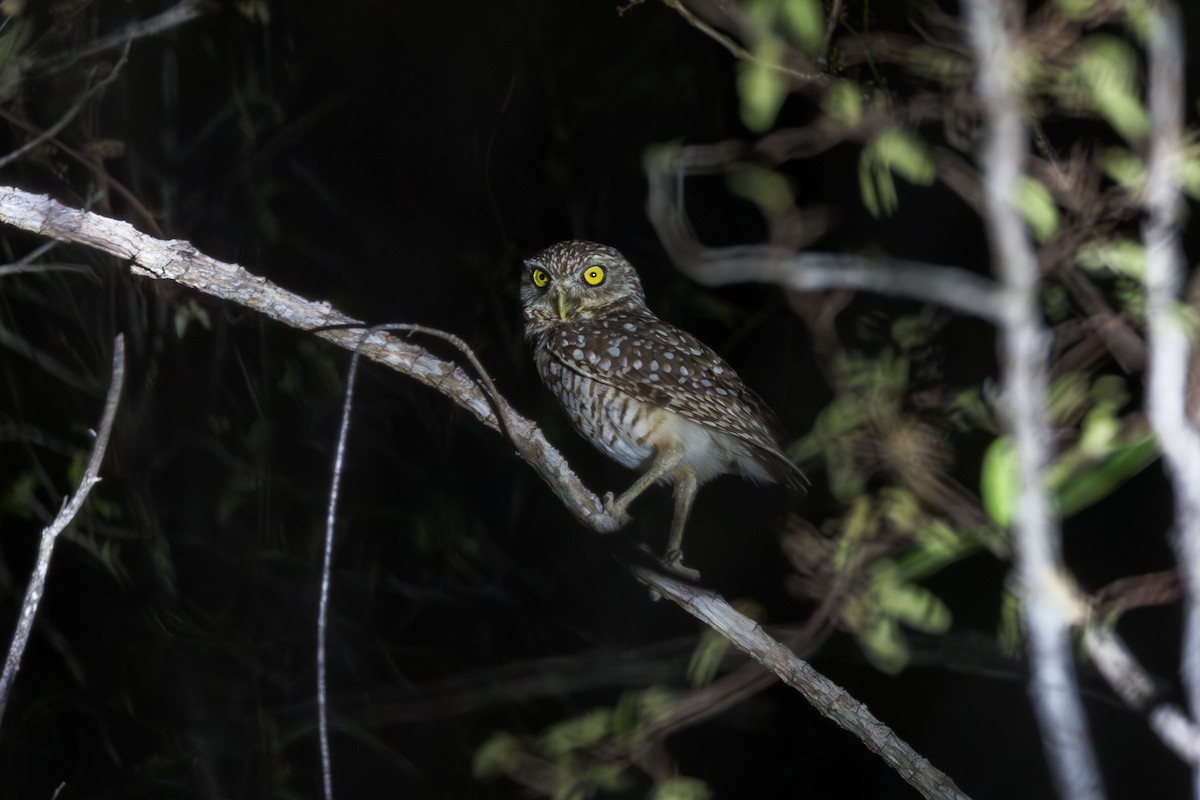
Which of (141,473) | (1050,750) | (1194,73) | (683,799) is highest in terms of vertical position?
(1194,73)

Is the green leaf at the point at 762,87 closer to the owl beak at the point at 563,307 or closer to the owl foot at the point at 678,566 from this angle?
the owl beak at the point at 563,307

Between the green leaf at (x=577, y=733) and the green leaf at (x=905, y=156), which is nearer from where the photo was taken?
the green leaf at (x=905, y=156)

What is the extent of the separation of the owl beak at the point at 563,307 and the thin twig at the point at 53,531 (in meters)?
0.53

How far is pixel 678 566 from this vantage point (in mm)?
1030

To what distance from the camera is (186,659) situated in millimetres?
1218

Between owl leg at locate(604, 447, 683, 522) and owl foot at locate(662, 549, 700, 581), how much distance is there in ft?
0.24

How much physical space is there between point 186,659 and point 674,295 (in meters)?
0.72

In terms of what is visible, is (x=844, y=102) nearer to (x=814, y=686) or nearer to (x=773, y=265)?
(x=773, y=265)

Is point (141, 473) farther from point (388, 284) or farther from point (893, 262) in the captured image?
point (893, 262)

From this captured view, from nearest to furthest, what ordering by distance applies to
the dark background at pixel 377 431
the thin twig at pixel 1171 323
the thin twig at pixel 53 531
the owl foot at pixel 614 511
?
1. the thin twig at pixel 1171 323
2. the dark background at pixel 377 431
3. the owl foot at pixel 614 511
4. the thin twig at pixel 53 531

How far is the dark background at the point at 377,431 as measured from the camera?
987 millimetres

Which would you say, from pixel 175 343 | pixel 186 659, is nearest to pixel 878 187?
pixel 175 343

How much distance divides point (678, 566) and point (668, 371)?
0.21m

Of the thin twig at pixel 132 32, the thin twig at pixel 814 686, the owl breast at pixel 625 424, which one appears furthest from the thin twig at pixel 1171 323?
the thin twig at pixel 132 32
